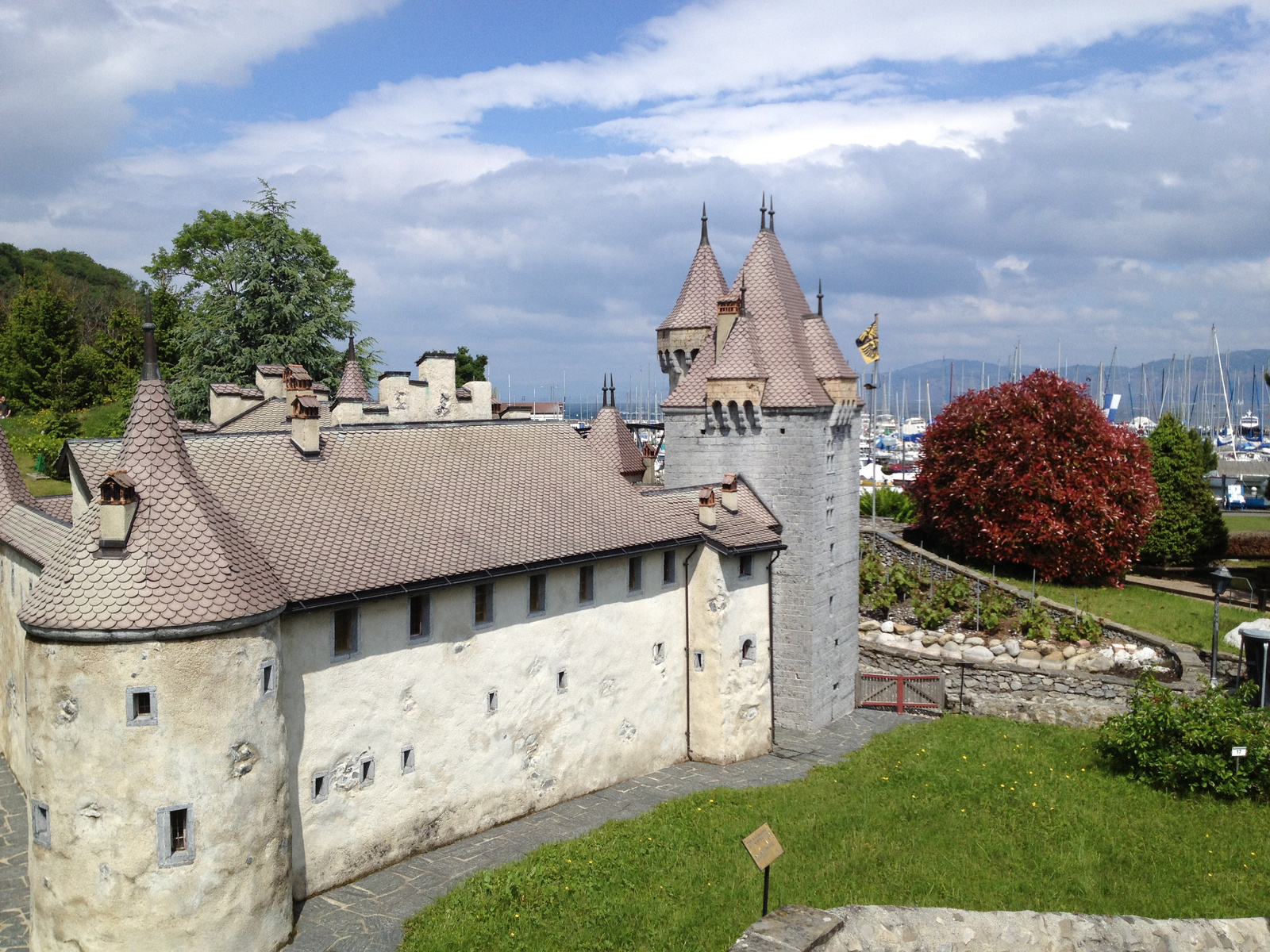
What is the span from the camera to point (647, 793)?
24844mm

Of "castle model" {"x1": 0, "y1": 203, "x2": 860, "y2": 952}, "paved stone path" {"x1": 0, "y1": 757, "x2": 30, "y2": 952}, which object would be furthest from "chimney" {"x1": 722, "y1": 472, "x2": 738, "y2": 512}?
"paved stone path" {"x1": 0, "y1": 757, "x2": 30, "y2": 952}

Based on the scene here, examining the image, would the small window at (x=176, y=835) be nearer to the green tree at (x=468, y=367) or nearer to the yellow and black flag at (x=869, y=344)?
the yellow and black flag at (x=869, y=344)

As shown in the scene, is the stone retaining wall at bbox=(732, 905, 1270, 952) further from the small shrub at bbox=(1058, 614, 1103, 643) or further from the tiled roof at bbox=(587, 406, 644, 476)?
the small shrub at bbox=(1058, 614, 1103, 643)


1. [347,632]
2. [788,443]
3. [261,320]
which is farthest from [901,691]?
[261,320]

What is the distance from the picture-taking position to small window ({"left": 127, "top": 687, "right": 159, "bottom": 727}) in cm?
1619

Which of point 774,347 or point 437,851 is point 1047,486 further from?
point 437,851

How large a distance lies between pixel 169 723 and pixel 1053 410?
121 feet

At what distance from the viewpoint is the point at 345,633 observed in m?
19.5

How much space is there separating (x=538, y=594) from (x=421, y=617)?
321 cm

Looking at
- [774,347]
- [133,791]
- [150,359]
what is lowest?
[133,791]

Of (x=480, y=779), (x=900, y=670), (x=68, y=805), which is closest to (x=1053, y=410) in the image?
(x=900, y=670)

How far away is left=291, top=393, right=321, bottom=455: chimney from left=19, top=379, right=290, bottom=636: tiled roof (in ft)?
13.4

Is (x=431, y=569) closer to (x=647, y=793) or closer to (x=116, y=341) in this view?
(x=647, y=793)

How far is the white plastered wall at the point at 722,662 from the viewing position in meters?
27.0
